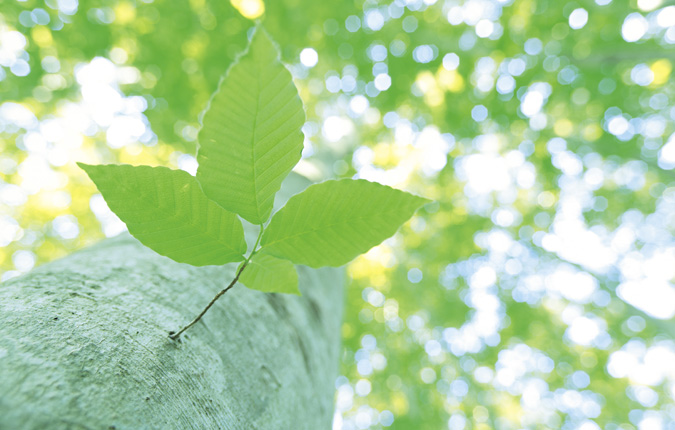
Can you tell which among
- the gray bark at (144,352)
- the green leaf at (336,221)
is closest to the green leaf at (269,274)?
the green leaf at (336,221)

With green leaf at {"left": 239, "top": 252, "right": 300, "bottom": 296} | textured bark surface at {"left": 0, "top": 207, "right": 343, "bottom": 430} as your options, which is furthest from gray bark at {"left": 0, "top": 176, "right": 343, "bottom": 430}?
green leaf at {"left": 239, "top": 252, "right": 300, "bottom": 296}

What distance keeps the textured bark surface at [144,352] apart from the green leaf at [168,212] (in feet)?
0.41

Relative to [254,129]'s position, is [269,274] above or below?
below

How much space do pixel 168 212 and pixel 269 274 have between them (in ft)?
0.50

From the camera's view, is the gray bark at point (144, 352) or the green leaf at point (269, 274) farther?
the green leaf at point (269, 274)

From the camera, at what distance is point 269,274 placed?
516mm

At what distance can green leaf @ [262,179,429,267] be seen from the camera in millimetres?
460

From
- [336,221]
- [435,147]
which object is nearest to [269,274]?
[336,221]

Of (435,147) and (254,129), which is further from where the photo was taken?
(435,147)

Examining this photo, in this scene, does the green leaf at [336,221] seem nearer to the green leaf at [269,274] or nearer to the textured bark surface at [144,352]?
the green leaf at [269,274]

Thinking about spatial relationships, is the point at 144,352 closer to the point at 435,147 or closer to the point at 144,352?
the point at 144,352

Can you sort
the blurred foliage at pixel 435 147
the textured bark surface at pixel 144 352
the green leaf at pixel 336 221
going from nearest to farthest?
the textured bark surface at pixel 144 352 → the green leaf at pixel 336 221 → the blurred foliage at pixel 435 147

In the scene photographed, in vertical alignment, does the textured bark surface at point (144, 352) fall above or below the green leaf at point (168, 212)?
below

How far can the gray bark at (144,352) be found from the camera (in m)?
0.36
